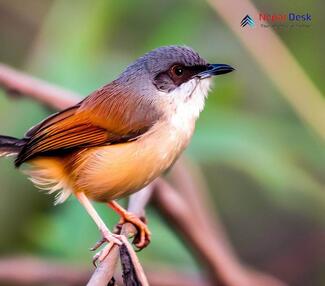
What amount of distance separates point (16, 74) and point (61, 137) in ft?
1.33

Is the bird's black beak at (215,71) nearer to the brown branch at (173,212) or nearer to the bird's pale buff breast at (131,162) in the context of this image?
the bird's pale buff breast at (131,162)

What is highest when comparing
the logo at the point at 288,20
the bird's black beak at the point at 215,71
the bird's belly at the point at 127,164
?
the logo at the point at 288,20

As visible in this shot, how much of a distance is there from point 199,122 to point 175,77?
462 mm

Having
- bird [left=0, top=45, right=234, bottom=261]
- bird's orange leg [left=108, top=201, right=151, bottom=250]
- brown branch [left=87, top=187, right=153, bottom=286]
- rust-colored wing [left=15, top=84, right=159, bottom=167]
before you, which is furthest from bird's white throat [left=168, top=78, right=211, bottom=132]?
bird's orange leg [left=108, top=201, right=151, bottom=250]

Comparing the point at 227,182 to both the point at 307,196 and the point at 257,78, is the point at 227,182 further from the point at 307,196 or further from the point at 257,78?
the point at 307,196

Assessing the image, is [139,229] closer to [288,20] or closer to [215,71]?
[215,71]

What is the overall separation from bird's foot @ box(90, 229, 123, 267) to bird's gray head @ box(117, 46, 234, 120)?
2.32 feet

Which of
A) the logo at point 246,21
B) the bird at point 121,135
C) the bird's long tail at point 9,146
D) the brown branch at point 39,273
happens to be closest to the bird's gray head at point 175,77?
the bird at point 121,135

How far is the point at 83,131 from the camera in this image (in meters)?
4.14

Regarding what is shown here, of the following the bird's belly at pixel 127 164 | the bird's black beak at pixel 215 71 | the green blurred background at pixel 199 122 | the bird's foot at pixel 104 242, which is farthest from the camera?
the green blurred background at pixel 199 122

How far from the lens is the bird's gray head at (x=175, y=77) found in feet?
13.4

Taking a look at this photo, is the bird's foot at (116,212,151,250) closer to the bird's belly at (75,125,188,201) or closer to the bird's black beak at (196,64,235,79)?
the bird's belly at (75,125,188,201)

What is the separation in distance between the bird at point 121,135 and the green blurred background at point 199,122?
1.10ft

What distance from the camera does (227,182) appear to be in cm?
672
